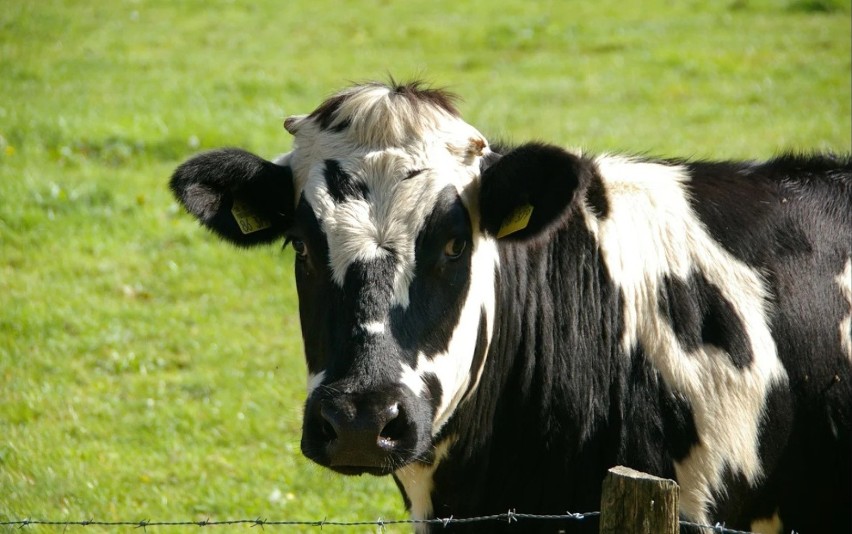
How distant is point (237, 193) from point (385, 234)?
0.82 m

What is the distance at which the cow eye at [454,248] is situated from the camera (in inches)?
165

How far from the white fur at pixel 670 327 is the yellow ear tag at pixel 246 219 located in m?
1.38

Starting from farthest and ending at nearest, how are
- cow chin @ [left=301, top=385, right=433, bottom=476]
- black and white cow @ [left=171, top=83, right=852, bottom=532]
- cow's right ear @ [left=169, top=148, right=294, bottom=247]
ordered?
cow's right ear @ [left=169, top=148, right=294, bottom=247] → black and white cow @ [left=171, top=83, right=852, bottom=532] → cow chin @ [left=301, top=385, right=433, bottom=476]

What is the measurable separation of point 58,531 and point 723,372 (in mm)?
3634

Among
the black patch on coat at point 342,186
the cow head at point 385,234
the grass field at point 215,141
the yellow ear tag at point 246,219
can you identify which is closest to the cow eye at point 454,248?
the cow head at point 385,234

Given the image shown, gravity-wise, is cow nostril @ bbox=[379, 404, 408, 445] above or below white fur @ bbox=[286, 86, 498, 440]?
below

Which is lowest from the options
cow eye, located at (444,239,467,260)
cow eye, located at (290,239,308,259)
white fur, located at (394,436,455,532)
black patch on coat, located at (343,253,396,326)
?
white fur, located at (394,436,455,532)

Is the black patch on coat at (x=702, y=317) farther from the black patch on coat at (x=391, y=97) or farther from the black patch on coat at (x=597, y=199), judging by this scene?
the black patch on coat at (x=391, y=97)

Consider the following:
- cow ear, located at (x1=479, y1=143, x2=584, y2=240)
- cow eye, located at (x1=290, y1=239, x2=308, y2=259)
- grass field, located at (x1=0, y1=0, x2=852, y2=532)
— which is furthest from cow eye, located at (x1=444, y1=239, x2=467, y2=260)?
grass field, located at (x1=0, y1=0, x2=852, y2=532)

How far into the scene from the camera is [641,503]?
2.94 metres

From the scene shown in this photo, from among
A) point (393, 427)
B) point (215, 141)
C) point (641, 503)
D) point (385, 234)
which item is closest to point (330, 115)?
point (385, 234)

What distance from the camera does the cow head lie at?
149 inches

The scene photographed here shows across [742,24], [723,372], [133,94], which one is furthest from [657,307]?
[742,24]

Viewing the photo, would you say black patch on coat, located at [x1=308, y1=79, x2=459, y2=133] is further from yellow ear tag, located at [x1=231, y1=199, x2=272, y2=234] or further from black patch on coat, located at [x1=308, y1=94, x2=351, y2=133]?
yellow ear tag, located at [x1=231, y1=199, x2=272, y2=234]
